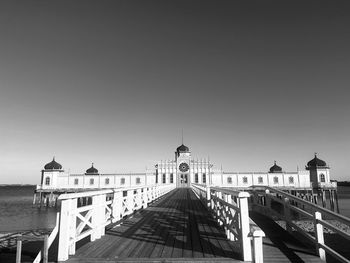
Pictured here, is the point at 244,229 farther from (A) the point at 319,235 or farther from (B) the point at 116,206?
(B) the point at 116,206

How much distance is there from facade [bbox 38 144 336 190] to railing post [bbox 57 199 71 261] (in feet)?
173

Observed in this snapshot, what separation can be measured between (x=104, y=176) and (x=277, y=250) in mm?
57231

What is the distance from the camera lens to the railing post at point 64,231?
500 centimetres

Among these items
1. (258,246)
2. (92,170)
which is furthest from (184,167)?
(258,246)

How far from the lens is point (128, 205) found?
11.2 meters

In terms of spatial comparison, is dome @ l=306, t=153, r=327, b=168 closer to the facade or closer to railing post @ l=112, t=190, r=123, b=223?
the facade

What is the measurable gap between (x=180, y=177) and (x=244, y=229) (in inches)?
2138

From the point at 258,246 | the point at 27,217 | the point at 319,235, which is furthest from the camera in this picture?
the point at 27,217

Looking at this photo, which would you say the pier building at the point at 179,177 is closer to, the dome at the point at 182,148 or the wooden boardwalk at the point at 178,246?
the dome at the point at 182,148

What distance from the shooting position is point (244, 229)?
5.00m

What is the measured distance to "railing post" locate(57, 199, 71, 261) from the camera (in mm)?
5000

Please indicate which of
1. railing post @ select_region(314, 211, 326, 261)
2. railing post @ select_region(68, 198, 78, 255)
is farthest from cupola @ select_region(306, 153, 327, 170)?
railing post @ select_region(68, 198, 78, 255)

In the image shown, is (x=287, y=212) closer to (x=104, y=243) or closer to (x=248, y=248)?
(x=248, y=248)

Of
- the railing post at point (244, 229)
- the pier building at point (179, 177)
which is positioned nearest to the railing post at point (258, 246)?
the railing post at point (244, 229)
